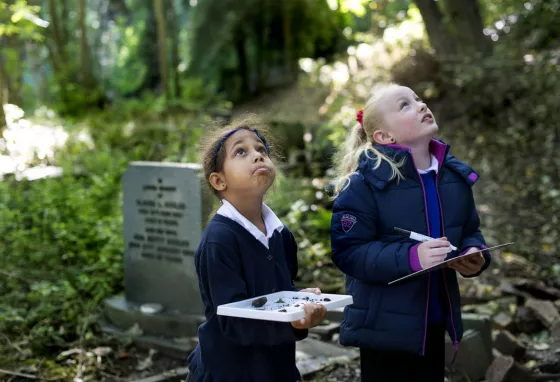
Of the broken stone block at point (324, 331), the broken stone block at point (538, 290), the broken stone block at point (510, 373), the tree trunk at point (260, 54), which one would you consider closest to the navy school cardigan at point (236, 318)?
the broken stone block at point (510, 373)

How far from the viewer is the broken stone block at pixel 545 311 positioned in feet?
17.2

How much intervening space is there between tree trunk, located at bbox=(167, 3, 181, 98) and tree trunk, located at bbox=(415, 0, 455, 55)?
11608 millimetres

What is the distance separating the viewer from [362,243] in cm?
286

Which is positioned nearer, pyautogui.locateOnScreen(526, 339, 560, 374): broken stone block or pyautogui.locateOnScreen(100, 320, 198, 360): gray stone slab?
pyautogui.locateOnScreen(526, 339, 560, 374): broken stone block

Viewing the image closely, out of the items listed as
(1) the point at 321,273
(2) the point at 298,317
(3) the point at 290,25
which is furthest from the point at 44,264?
(3) the point at 290,25

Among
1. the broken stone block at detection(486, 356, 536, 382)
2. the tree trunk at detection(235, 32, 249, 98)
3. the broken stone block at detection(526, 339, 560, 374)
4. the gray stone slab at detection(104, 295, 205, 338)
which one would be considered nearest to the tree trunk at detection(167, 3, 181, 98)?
the tree trunk at detection(235, 32, 249, 98)

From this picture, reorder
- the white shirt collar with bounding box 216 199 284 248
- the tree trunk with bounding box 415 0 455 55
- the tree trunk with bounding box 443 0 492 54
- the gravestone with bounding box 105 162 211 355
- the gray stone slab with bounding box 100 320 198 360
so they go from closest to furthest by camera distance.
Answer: the white shirt collar with bounding box 216 199 284 248 < the gray stone slab with bounding box 100 320 198 360 < the gravestone with bounding box 105 162 211 355 < the tree trunk with bounding box 443 0 492 54 < the tree trunk with bounding box 415 0 455 55

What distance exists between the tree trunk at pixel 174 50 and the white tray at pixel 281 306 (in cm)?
1807

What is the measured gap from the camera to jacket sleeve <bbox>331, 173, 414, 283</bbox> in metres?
2.77

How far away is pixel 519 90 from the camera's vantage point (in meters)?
8.41

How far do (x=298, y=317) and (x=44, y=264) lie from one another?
4664mm

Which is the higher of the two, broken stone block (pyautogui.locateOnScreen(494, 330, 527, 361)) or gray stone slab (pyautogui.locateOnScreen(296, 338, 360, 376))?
broken stone block (pyautogui.locateOnScreen(494, 330, 527, 361))

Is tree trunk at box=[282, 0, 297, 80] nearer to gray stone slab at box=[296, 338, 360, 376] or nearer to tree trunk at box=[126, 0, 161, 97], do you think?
tree trunk at box=[126, 0, 161, 97]

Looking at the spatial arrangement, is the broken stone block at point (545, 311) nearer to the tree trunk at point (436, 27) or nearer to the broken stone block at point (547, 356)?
the broken stone block at point (547, 356)
